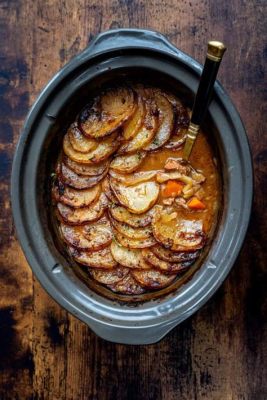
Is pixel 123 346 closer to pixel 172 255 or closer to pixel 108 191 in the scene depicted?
pixel 172 255

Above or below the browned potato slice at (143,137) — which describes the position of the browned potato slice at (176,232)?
below

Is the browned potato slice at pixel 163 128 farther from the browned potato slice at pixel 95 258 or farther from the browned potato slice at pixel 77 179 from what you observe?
the browned potato slice at pixel 95 258

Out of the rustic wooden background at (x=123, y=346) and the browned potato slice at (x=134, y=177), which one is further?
the rustic wooden background at (x=123, y=346)

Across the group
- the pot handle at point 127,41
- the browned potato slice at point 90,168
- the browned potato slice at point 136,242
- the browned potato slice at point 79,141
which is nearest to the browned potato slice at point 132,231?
the browned potato slice at point 136,242

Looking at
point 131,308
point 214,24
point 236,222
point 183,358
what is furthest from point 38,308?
point 214,24

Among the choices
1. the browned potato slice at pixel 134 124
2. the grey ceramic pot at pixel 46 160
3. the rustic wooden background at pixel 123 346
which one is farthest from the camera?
the rustic wooden background at pixel 123 346

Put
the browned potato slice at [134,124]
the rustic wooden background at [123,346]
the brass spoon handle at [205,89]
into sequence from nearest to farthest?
the brass spoon handle at [205,89] < the browned potato slice at [134,124] < the rustic wooden background at [123,346]
